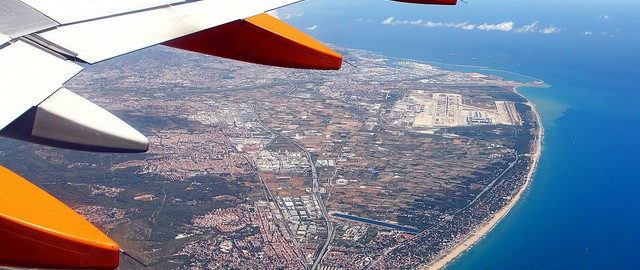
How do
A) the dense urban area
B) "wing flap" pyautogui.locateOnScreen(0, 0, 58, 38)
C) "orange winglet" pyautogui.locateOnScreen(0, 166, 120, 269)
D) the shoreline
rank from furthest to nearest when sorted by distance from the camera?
the shoreline
the dense urban area
"wing flap" pyautogui.locateOnScreen(0, 0, 58, 38)
"orange winglet" pyautogui.locateOnScreen(0, 166, 120, 269)

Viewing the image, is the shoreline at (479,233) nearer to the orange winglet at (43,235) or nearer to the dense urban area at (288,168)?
the dense urban area at (288,168)

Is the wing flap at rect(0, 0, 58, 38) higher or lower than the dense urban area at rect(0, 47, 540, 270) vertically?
higher

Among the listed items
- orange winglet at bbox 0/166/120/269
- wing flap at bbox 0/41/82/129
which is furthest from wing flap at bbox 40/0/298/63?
orange winglet at bbox 0/166/120/269

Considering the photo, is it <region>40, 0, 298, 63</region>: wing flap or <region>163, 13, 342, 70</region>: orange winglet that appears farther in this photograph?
<region>163, 13, 342, 70</region>: orange winglet

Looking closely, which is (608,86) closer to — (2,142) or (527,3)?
(2,142)

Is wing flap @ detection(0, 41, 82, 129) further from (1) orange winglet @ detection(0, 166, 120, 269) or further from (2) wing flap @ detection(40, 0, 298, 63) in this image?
(1) orange winglet @ detection(0, 166, 120, 269)

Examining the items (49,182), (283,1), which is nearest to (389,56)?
(49,182)

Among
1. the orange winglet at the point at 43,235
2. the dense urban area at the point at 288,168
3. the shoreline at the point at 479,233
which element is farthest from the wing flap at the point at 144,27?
the shoreline at the point at 479,233

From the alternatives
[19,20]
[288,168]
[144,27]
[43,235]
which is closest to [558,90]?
[288,168]
